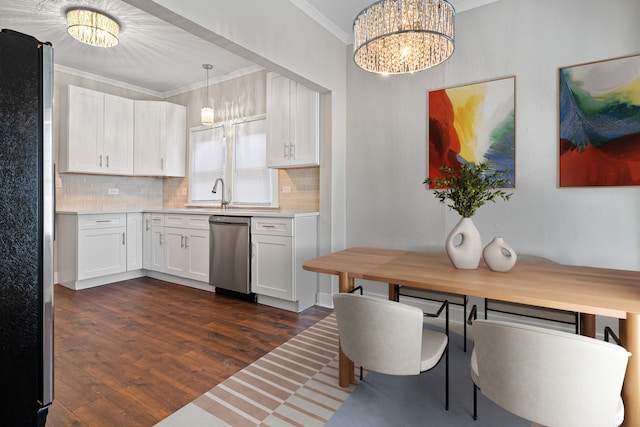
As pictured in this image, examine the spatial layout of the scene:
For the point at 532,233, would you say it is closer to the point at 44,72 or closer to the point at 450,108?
the point at 450,108

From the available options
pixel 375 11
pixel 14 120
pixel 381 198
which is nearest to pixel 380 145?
pixel 381 198

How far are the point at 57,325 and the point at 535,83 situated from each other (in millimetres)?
4473

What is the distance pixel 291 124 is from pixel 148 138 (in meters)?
2.47

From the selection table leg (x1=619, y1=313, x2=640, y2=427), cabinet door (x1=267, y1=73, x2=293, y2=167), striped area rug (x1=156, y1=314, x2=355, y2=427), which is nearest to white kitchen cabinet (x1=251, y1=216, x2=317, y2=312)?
cabinet door (x1=267, y1=73, x2=293, y2=167)

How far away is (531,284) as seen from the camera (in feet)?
5.19

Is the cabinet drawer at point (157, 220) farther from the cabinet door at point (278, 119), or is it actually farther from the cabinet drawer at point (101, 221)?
the cabinet door at point (278, 119)

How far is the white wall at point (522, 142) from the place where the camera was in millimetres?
2428

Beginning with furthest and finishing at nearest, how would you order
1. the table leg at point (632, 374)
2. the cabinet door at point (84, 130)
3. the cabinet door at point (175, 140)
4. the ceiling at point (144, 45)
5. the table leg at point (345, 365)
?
the cabinet door at point (175, 140) < the cabinet door at point (84, 130) < the ceiling at point (144, 45) < the table leg at point (345, 365) < the table leg at point (632, 374)

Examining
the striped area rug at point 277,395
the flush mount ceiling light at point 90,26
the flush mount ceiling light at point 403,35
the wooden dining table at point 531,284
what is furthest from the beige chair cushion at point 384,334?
the flush mount ceiling light at point 90,26

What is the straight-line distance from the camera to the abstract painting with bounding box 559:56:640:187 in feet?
7.69

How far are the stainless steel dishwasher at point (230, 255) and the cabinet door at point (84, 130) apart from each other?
1.87 meters

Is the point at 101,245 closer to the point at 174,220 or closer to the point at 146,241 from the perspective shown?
the point at 146,241

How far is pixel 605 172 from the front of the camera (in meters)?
2.43

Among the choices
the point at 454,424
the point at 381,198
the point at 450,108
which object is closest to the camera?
the point at 454,424
